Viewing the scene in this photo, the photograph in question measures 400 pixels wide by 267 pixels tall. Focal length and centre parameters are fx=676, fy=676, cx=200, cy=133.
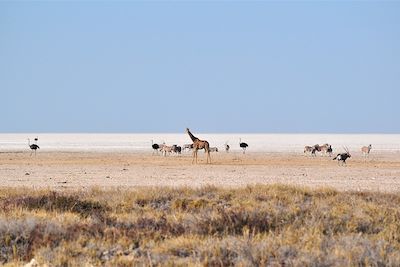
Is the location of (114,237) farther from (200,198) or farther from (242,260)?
(200,198)

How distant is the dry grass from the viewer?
1024 centimetres

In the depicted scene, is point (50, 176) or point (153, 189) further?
point (50, 176)

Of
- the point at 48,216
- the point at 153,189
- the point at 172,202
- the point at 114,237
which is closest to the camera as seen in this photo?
the point at 114,237

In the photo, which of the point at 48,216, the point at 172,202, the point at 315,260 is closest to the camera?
the point at 315,260

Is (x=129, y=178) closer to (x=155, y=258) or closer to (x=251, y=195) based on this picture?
(x=251, y=195)

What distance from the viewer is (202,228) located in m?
11.9

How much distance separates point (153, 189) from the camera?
632 inches

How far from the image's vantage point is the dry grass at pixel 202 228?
10.2m

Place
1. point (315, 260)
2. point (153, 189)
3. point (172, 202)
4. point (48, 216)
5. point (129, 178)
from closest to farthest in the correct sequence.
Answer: point (315, 260) → point (48, 216) → point (172, 202) → point (153, 189) → point (129, 178)

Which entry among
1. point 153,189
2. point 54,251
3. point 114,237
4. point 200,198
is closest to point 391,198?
point 200,198

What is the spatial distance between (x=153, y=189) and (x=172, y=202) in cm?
164

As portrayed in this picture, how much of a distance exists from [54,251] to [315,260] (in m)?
4.00

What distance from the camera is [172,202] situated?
14.5 meters

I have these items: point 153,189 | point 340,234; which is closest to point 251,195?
point 153,189
